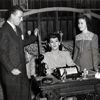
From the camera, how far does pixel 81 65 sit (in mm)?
3207

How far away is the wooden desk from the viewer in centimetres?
222

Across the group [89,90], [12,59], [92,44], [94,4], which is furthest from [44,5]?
[89,90]

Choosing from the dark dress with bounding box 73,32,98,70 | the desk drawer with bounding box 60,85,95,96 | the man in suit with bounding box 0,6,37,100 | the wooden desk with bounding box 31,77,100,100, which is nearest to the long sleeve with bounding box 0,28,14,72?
the man in suit with bounding box 0,6,37,100

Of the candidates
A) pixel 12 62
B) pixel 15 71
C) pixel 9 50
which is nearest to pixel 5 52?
pixel 9 50

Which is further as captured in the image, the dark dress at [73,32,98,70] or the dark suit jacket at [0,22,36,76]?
the dark dress at [73,32,98,70]

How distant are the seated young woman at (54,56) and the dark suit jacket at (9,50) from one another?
17.8 inches

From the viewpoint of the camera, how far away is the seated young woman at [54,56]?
2.97 meters

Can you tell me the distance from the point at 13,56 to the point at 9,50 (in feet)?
0.33

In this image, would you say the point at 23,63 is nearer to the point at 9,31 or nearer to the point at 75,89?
the point at 9,31

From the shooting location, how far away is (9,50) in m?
2.67

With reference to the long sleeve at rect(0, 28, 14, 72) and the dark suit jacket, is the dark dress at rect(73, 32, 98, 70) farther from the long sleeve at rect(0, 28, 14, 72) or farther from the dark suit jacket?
the long sleeve at rect(0, 28, 14, 72)

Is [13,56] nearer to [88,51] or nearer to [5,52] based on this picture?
[5,52]

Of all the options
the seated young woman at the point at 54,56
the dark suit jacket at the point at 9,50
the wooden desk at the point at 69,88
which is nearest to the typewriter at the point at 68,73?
the wooden desk at the point at 69,88

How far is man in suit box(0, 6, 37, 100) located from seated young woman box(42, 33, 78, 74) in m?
0.40
